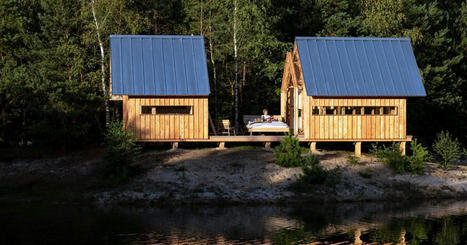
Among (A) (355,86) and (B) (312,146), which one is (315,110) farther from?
(A) (355,86)

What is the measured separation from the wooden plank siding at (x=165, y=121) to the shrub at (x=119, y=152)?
2767 millimetres

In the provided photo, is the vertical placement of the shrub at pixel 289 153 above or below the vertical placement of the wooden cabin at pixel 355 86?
below

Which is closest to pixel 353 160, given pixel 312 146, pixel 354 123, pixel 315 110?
pixel 354 123

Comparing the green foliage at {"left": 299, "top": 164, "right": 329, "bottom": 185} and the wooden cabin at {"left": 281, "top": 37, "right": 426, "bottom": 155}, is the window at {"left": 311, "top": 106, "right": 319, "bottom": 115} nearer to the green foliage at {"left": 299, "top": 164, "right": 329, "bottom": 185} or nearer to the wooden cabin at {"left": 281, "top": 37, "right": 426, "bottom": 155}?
the wooden cabin at {"left": 281, "top": 37, "right": 426, "bottom": 155}

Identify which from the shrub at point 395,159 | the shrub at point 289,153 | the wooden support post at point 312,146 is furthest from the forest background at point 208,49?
the shrub at point 395,159

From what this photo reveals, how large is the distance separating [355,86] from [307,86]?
2284 mm

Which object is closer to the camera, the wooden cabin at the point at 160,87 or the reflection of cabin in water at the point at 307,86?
the wooden cabin at the point at 160,87

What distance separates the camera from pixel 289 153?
2811 cm

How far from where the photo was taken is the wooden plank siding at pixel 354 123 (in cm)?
3062

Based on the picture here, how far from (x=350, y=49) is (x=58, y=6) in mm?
15832

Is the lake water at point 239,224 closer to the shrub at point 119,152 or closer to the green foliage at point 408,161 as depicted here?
the shrub at point 119,152

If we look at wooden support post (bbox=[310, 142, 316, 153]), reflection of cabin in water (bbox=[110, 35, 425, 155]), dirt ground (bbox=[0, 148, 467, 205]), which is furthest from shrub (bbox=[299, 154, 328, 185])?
wooden support post (bbox=[310, 142, 316, 153])

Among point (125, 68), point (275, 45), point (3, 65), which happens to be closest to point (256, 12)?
point (275, 45)

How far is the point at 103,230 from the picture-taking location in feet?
64.7
